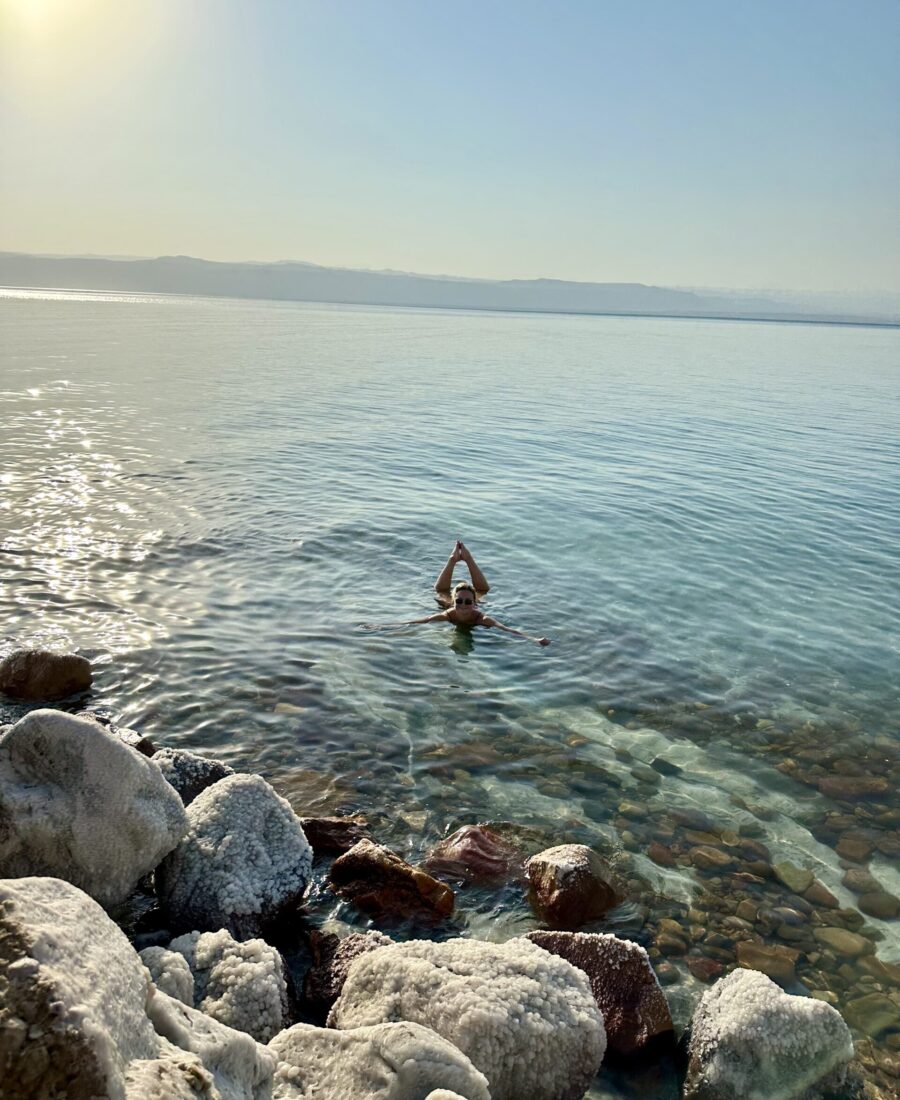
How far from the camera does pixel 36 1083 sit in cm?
314

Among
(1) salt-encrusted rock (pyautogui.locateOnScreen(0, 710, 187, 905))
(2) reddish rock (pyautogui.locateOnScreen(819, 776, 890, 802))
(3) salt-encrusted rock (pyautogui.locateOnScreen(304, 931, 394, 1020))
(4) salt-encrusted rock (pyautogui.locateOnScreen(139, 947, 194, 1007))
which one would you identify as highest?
(1) salt-encrusted rock (pyautogui.locateOnScreen(0, 710, 187, 905))

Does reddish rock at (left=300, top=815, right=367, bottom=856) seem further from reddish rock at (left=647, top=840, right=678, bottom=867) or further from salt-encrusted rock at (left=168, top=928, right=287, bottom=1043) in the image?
reddish rock at (left=647, top=840, right=678, bottom=867)

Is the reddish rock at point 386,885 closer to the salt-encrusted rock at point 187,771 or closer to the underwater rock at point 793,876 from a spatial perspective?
the salt-encrusted rock at point 187,771

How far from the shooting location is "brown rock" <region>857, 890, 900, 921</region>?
27.1 ft

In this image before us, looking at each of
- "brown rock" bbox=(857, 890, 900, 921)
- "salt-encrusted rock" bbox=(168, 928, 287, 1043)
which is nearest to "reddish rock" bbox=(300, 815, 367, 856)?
"salt-encrusted rock" bbox=(168, 928, 287, 1043)

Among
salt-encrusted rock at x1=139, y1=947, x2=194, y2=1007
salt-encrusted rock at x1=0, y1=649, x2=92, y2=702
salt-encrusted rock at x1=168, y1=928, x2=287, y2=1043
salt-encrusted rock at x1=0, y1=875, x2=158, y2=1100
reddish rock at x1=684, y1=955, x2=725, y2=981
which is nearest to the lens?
salt-encrusted rock at x1=0, y1=875, x2=158, y2=1100

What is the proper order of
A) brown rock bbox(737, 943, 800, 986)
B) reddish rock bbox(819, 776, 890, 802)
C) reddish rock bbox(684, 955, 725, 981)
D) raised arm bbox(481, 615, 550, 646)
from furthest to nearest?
raised arm bbox(481, 615, 550, 646) < reddish rock bbox(819, 776, 890, 802) < brown rock bbox(737, 943, 800, 986) < reddish rock bbox(684, 955, 725, 981)

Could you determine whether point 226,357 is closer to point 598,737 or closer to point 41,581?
point 41,581

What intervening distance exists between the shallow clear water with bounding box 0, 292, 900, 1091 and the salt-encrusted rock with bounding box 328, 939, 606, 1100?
191cm

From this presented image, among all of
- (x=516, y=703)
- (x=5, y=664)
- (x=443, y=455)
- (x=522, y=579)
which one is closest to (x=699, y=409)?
(x=443, y=455)

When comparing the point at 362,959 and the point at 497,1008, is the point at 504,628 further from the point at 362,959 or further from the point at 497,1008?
the point at 497,1008

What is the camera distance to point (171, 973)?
17.2 feet

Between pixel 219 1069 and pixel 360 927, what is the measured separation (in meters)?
3.43

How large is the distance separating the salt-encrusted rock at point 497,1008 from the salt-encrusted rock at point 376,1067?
0.57 meters
